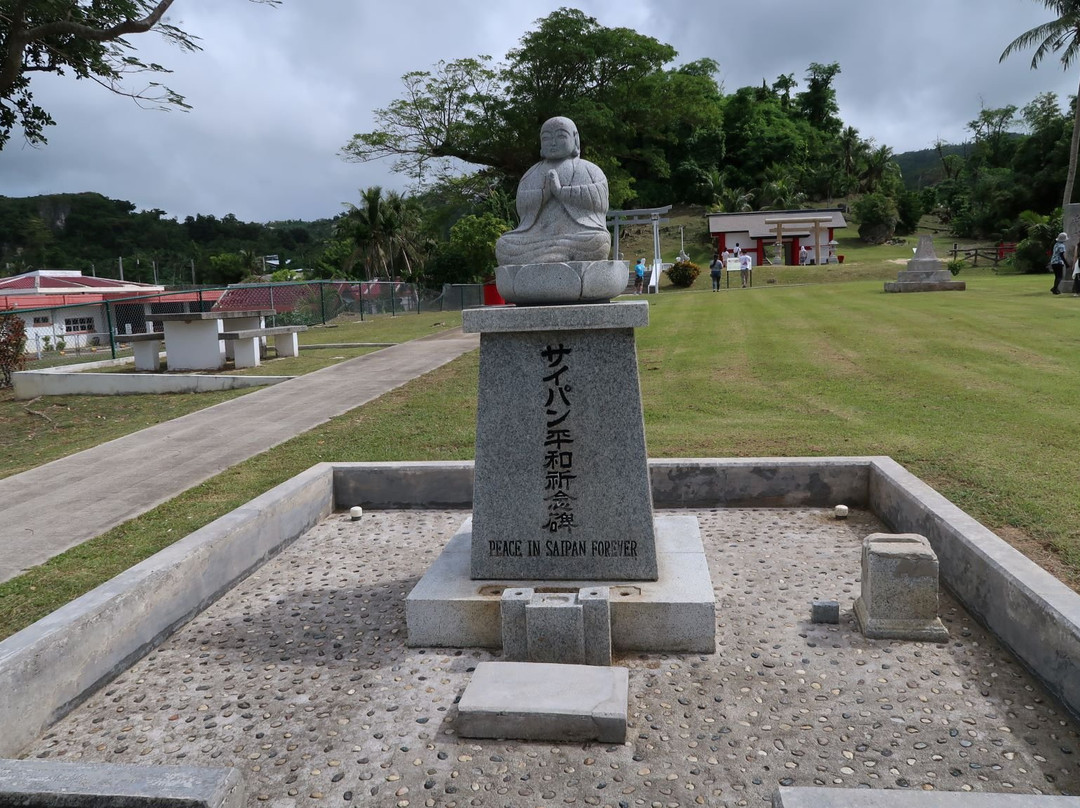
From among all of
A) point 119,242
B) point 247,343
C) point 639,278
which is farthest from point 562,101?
point 119,242

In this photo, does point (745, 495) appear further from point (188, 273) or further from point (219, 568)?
point (188, 273)

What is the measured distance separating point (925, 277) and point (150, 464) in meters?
23.8

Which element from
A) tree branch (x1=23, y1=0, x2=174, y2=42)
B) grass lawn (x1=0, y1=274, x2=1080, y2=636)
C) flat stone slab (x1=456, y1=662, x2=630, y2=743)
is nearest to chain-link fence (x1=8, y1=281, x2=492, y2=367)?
tree branch (x1=23, y1=0, x2=174, y2=42)

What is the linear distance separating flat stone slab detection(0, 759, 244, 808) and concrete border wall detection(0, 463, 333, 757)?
930 millimetres

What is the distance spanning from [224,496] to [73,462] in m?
2.89

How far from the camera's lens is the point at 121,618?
166 inches

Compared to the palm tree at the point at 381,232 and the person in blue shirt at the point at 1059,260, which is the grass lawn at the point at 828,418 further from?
the palm tree at the point at 381,232

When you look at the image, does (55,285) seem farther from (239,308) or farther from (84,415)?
(84,415)

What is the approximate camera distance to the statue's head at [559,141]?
491 centimetres

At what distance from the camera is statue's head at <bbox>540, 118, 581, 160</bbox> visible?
16.1 ft

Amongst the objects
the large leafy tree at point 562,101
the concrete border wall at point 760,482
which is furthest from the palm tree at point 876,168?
the concrete border wall at point 760,482

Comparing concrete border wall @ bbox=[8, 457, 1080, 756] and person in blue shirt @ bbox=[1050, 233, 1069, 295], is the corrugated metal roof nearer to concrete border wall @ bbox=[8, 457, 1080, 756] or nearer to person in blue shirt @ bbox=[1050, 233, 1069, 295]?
concrete border wall @ bbox=[8, 457, 1080, 756]

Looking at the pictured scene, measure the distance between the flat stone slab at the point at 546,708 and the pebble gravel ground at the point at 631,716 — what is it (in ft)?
0.19

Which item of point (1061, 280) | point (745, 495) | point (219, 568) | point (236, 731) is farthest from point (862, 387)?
point (1061, 280)
